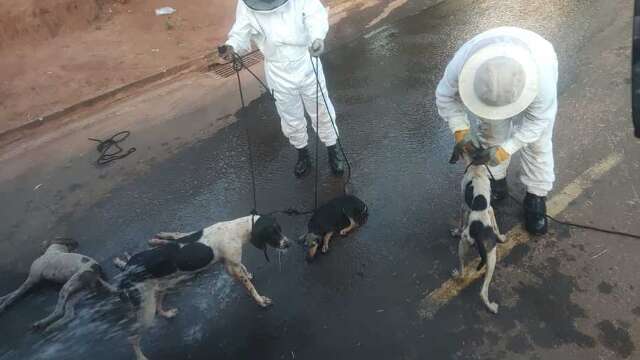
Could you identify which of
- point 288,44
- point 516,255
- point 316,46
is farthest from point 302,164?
point 516,255

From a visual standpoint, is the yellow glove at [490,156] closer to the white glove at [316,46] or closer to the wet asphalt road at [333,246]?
the wet asphalt road at [333,246]

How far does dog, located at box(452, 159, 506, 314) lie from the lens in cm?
336

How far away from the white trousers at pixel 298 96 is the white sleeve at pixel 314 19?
327 mm

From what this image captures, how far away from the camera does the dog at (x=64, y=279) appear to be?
3961 millimetres

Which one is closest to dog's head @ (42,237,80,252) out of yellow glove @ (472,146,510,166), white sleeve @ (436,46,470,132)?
white sleeve @ (436,46,470,132)

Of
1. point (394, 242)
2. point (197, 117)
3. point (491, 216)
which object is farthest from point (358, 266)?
point (197, 117)

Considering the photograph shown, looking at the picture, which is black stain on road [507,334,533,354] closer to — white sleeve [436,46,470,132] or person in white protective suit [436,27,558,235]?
person in white protective suit [436,27,558,235]

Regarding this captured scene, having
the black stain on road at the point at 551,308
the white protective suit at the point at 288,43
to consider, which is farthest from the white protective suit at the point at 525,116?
the white protective suit at the point at 288,43

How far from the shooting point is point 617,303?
3.53 metres

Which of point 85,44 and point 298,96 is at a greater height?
point 85,44

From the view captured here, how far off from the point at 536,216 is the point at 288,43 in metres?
2.69

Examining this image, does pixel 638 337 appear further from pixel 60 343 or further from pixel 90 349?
pixel 60 343

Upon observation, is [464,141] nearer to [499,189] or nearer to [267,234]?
[499,189]

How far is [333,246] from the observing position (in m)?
4.37
